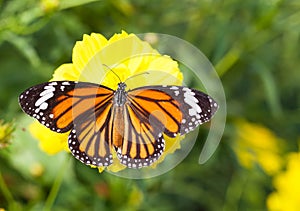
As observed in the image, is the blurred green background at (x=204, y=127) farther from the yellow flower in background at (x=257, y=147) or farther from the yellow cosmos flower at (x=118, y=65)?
the yellow cosmos flower at (x=118, y=65)

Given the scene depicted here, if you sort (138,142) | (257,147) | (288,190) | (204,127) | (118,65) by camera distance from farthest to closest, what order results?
(257,147), (204,127), (288,190), (118,65), (138,142)

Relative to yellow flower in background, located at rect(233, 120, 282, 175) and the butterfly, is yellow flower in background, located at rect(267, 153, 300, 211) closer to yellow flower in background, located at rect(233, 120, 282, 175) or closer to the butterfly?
yellow flower in background, located at rect(233, 120, 282, 175)

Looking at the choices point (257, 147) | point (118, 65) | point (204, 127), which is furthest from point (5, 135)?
point (257, 147)

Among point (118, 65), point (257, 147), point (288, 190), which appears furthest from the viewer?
point (257, 147)

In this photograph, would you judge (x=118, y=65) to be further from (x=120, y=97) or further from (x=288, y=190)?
(x=288, y=190)

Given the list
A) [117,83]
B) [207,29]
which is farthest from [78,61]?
[207,29]

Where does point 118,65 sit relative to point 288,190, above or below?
above
